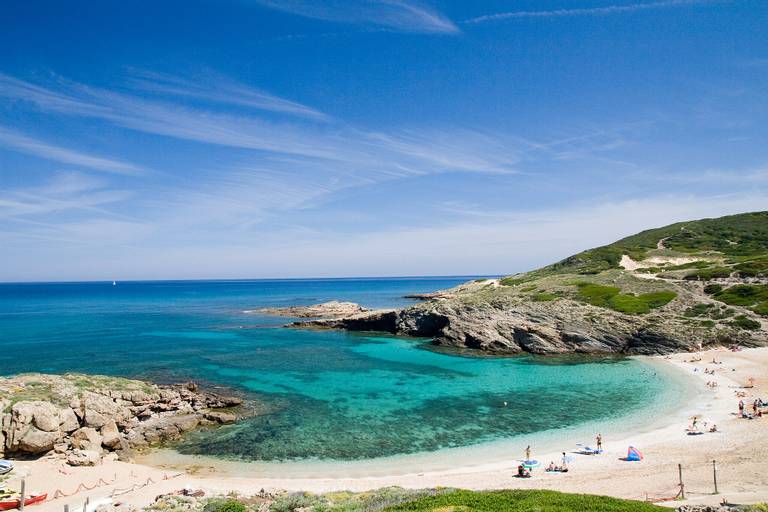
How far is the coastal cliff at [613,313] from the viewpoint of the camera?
6289 centimetres

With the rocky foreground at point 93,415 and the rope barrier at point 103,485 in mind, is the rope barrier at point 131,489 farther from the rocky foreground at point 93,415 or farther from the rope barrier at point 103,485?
the rocky foreground at point 93,415

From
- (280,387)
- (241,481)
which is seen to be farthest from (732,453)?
(280,387)

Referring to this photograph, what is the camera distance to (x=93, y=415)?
3241cm

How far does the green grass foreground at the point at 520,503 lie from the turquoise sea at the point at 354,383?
1263 centimetres

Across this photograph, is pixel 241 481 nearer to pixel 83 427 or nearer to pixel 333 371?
pixel 83 427

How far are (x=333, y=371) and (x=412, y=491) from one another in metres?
35.2

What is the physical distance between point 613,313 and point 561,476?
51.8 meters

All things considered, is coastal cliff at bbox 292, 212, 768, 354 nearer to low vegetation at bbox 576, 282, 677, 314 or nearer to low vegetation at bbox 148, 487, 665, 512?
low vegetation at bbox 576, 282, 677, 314

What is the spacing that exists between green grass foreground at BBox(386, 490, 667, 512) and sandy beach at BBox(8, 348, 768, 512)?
178 inches

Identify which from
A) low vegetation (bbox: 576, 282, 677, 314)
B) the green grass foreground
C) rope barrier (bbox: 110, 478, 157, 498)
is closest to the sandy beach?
rope barrier (bbox: 110, 478, 157, 498)

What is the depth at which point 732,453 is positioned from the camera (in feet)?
86.8

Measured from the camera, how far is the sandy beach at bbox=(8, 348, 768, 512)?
72.0 ft

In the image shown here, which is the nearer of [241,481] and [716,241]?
[241,481]

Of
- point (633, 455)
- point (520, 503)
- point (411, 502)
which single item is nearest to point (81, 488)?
point (411, 502)
